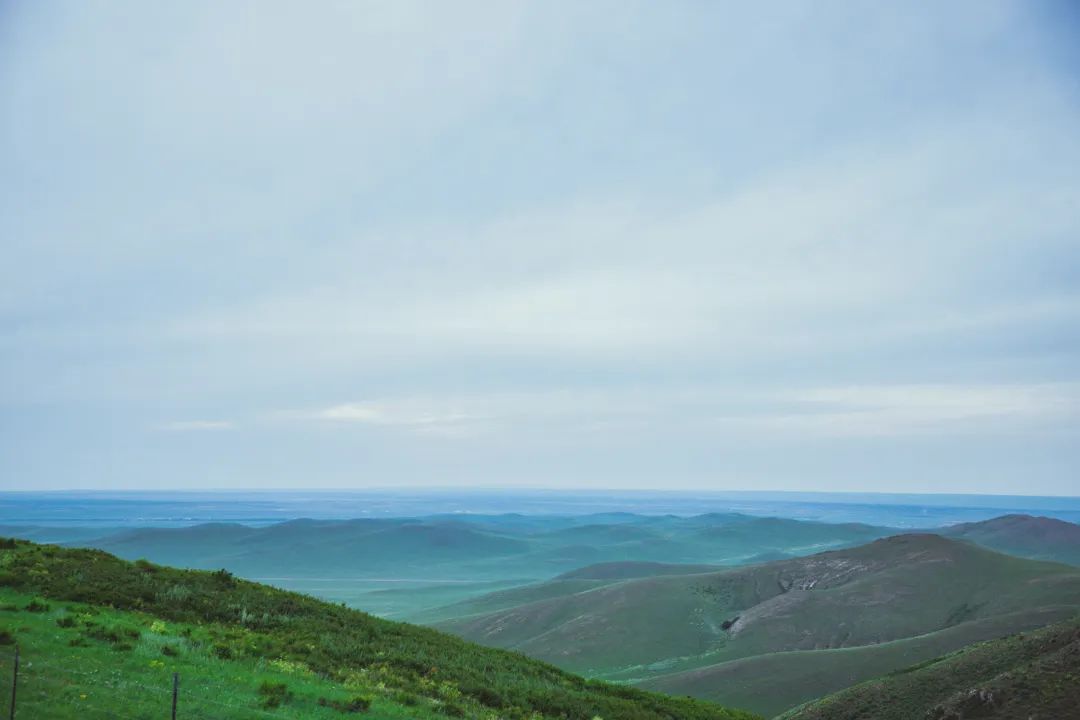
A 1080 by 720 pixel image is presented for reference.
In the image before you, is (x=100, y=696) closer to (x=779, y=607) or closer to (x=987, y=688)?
(x=987, y=688)

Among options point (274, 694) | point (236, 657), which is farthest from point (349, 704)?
point (236, 657)

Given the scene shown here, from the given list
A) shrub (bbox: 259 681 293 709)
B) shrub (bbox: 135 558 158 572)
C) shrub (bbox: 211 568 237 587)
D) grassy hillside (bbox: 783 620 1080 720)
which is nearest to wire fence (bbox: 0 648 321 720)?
shrub (bbox: 259 681 293 709)

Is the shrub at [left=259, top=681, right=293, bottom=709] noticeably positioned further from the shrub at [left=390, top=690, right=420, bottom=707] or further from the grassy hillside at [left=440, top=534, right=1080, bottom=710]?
the grassy hillside at [left=440, top=534, right=1080, bottom=710]

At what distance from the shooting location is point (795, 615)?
96250 mm

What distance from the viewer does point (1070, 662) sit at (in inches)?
1109

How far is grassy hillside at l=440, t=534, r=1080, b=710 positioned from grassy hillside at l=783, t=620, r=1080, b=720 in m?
26.1

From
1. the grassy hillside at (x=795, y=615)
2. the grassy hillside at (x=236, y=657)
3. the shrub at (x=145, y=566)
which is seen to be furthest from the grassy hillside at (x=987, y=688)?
the shrub at (x=145, y=566)

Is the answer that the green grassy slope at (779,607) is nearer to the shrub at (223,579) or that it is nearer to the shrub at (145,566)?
the shrub at (223,579)

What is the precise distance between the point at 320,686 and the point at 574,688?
12679 millimetres

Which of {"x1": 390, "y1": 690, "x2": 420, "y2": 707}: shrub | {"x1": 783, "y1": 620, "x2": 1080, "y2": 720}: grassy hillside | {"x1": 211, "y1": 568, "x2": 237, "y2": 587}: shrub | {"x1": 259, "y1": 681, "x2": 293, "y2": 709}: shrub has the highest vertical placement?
{"x1": 211, "y1": 568, "x2": 237, "y2": 587}: shrub

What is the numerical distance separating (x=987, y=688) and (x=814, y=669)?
41.8 metres

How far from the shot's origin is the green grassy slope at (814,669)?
6184cm

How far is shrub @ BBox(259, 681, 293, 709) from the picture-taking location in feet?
58.4

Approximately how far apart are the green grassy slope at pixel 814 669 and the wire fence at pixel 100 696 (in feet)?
176
